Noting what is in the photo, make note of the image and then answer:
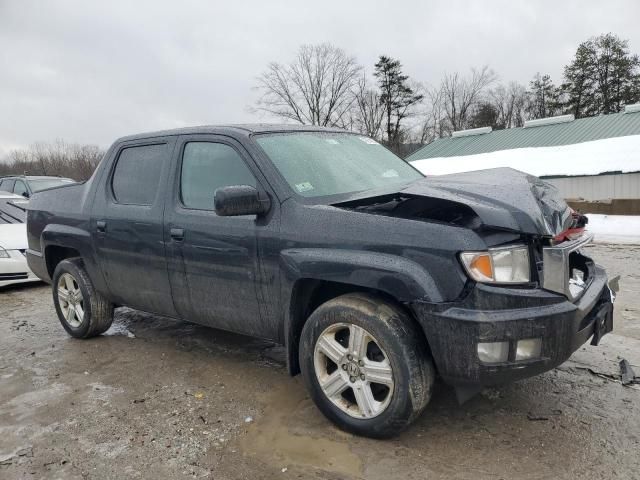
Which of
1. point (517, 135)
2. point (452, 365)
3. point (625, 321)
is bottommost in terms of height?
point (625, 321)

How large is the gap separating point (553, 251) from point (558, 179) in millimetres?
23844

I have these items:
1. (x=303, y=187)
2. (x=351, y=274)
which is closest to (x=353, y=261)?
(x=351, y=274)

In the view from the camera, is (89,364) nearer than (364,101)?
Yes

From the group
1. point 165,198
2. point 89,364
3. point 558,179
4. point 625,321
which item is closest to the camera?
point 165,198

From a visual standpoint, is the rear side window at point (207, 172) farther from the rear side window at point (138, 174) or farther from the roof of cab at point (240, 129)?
the rear side window at point (138, 174)

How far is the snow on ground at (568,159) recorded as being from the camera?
22594 mm

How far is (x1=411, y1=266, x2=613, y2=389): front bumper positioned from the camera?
2465 millimetres

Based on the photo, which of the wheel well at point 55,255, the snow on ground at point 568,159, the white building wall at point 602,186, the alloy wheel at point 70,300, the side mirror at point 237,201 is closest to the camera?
the side mirror at point 237,201

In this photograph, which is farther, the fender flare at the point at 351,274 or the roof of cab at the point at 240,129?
the roof of cab at the point at 240,129

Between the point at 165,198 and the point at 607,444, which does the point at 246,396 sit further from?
the point at 607,444

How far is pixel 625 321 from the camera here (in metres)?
4.93

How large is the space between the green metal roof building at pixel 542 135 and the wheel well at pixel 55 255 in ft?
85.3

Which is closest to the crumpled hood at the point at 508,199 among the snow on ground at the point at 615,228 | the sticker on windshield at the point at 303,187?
the sticker on windshield at the point at 303,187

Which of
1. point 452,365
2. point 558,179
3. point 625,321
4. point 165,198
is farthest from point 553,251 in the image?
point 558,179
